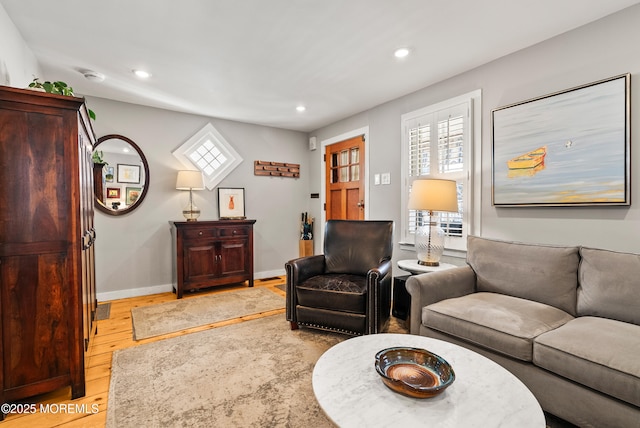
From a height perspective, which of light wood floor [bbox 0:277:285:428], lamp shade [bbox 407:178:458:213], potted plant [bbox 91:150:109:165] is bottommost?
light wood floor [bbox 0:277:285:428]

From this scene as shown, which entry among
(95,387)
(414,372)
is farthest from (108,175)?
(414,372)

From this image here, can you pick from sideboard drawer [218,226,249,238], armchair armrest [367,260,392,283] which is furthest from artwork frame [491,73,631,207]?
sideboard drawer [218,226,249,238]

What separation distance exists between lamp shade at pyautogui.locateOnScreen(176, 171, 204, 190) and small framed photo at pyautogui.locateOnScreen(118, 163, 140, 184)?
0.48 meters

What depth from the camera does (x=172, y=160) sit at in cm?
403

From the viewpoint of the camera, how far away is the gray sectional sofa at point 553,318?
1.31 metres

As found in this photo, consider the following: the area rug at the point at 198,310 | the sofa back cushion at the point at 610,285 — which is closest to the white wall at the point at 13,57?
the area rug at the point at 198,310

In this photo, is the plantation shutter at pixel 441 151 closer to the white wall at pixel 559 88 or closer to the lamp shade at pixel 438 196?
the white wall at pixel 559 88

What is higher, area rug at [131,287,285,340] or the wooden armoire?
the wooden armoire

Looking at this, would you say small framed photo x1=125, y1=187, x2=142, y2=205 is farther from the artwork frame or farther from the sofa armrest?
the artwork frame

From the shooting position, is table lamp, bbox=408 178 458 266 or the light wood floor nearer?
the light wood floor

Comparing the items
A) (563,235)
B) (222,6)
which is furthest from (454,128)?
(222,6)

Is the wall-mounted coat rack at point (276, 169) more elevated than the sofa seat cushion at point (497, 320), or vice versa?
the wall-mounted coat rack at point (276, 169)

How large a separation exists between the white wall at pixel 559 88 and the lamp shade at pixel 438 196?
0.33 m

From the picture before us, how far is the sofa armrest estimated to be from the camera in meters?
2.11
